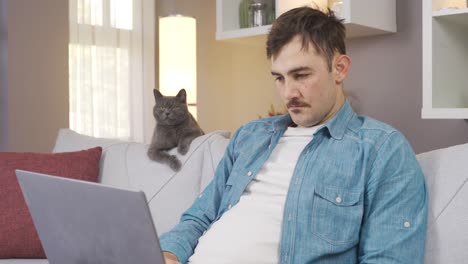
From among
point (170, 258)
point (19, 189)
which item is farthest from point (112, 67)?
point (170, 258)

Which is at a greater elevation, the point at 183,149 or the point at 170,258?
the point at 183,149

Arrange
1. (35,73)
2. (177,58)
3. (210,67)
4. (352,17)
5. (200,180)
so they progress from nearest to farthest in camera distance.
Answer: (200,180) < (352,17) < (177,58) < (35,73) < (210,67)

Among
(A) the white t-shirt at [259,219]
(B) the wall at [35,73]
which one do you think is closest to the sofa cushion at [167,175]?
(A) the white t-shirt at [259,219]

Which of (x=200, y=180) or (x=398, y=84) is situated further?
(x=398, y=84)

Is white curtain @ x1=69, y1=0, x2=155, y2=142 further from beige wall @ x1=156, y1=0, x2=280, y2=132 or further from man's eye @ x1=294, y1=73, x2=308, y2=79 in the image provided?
man's eye @ x1=294, y1=73, x2=308, y2=79

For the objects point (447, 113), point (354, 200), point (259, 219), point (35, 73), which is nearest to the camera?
point (354, 200)

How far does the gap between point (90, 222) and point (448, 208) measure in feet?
2.51

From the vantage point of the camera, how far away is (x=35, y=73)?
350cm

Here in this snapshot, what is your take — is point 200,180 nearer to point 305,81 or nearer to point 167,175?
point 167,175

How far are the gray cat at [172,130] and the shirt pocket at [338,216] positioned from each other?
2.90ft

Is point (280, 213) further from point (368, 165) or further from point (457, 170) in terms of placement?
point (457, 170)

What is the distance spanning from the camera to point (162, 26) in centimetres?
337

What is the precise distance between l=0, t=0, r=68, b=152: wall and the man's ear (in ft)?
7.67

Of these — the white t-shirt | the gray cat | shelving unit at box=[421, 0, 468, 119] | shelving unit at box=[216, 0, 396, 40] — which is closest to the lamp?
shelving unit at box=[216, 0, 396, 40]
